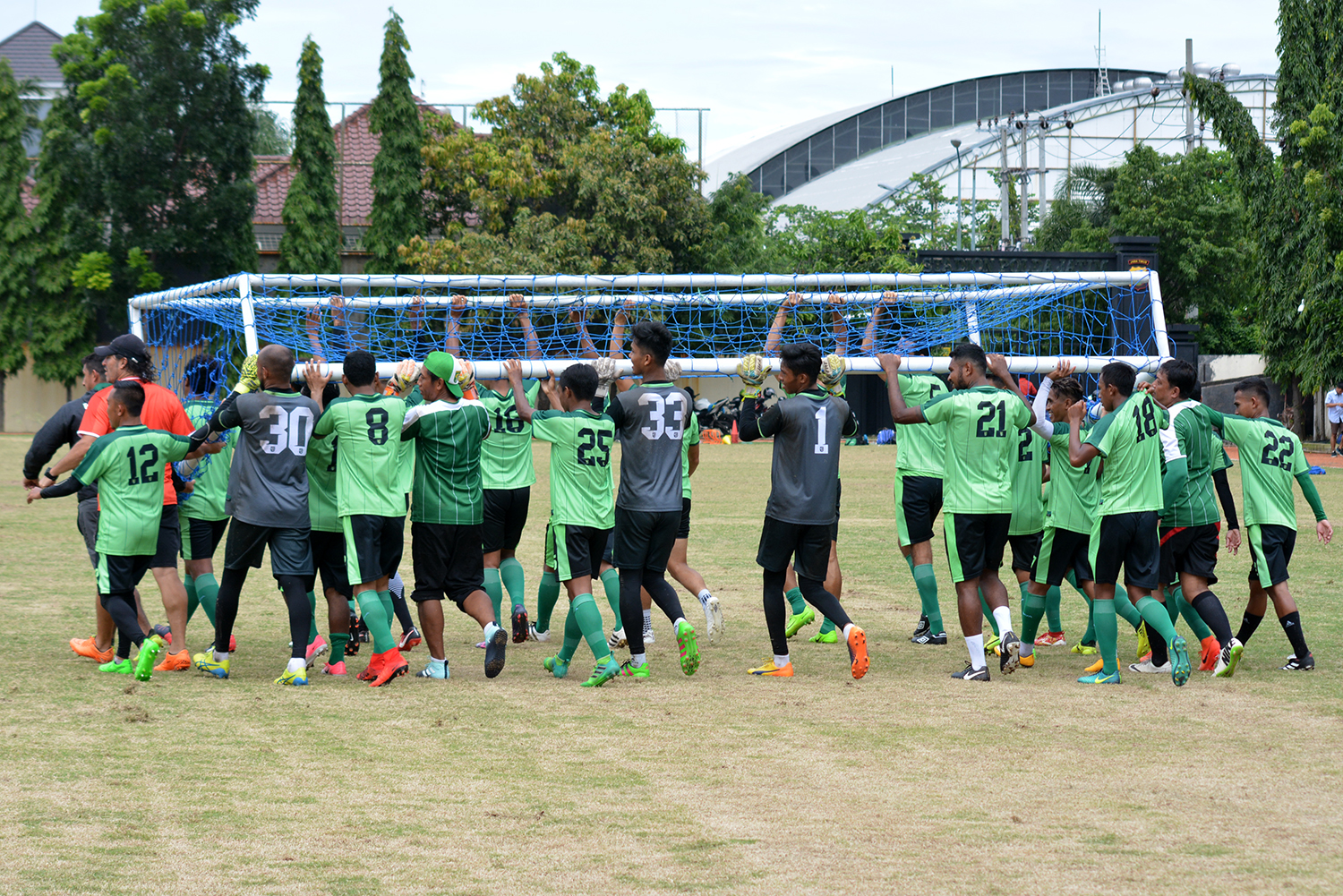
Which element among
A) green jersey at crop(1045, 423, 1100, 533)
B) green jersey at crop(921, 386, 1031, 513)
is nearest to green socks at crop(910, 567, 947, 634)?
green jersey at crop(1045, 423, 1100, 533)

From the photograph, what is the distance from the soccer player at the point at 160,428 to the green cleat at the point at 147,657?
304mm

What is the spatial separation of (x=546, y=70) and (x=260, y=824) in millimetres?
33533

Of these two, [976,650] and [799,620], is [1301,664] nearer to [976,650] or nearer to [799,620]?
[976,650]

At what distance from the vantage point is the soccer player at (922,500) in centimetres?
826

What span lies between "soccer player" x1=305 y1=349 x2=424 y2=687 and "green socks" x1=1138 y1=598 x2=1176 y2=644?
3.44 m

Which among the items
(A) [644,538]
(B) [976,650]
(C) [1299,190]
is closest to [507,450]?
(A) [644,538]

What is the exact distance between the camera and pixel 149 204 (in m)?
35.8

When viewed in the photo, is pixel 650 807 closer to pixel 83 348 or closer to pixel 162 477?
pixel 162 477

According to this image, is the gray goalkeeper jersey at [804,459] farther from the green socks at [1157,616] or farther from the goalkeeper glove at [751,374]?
the green socks at [1157,616]

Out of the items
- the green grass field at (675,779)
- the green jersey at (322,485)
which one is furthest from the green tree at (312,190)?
the green jersey at (322,485)

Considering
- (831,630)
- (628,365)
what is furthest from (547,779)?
(831,630)

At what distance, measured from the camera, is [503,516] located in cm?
807

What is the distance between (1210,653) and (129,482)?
19.8 ft

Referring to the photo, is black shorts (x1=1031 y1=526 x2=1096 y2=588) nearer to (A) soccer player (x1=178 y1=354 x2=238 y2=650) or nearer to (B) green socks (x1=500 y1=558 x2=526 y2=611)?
(B) green socks (x1=500 y1=558 x2=526 y2=611)
